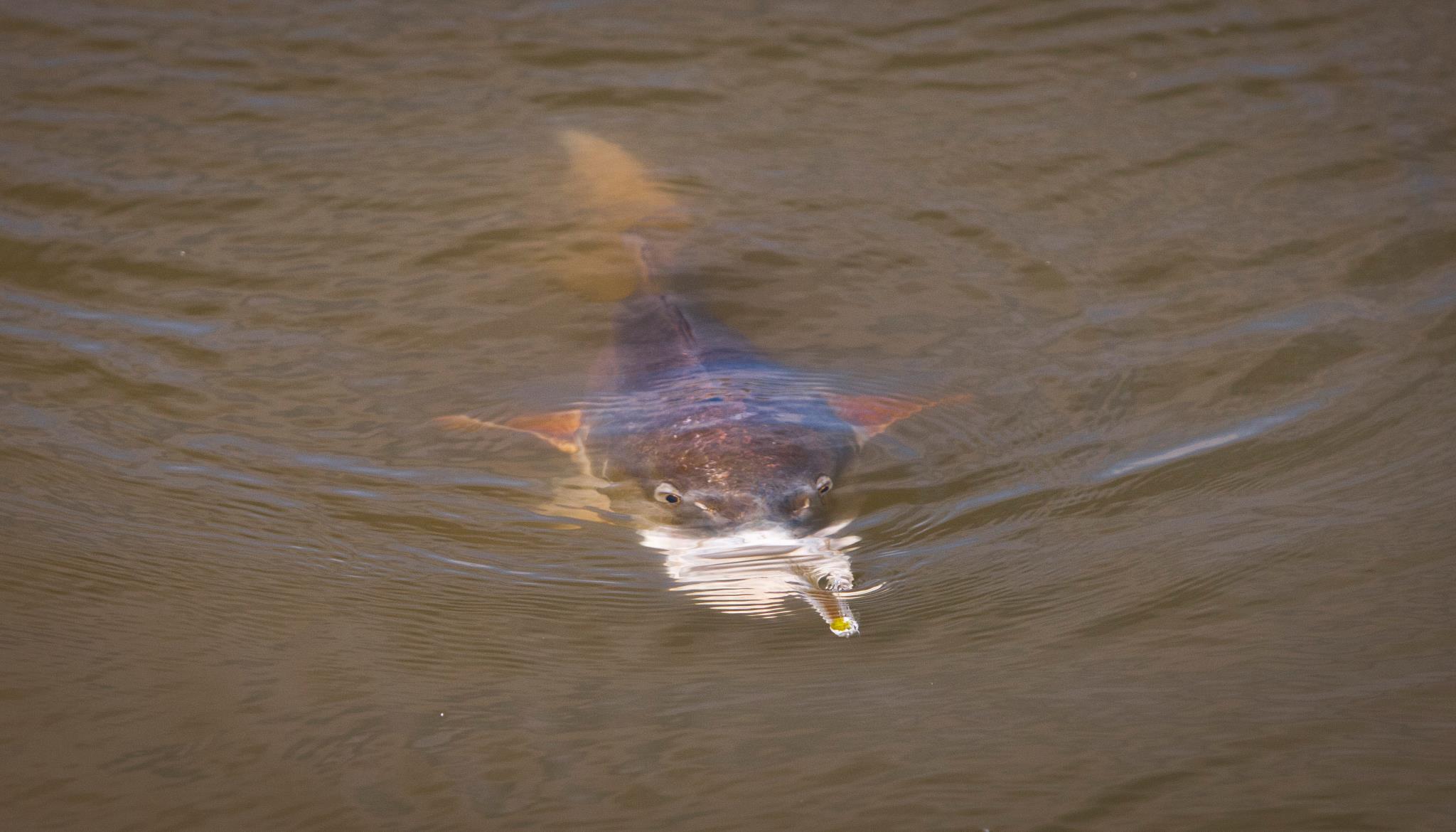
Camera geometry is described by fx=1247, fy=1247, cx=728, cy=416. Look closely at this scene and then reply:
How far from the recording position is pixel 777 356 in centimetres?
458

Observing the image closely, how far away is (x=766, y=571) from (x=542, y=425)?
1.20 meters

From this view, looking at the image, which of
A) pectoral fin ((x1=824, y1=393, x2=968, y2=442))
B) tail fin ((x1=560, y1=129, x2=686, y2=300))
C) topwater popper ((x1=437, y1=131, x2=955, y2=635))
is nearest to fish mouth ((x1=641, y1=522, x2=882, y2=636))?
topwater popper ((x1=437, y1=131, x2=955, y2=635))

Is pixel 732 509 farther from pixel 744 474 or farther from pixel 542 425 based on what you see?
pixel 542 425

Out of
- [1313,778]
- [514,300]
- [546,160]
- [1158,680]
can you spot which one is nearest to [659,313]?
[514,300]

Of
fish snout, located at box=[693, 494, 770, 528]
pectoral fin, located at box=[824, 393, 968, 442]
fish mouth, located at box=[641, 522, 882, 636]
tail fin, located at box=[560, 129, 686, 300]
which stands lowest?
fish mouth, located at box=[641, 522, 882, 636]

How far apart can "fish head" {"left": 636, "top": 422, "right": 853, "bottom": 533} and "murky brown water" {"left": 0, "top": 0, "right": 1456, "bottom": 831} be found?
0.15 m

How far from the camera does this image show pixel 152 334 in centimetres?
450

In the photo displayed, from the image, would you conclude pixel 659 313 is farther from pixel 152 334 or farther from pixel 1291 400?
pixel 1291 400

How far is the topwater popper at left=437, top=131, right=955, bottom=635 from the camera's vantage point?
3252mm

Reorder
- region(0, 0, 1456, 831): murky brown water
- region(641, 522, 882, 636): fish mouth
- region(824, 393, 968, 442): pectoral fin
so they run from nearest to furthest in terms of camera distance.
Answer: region(0, 0, 1456, 831): murky brown water, region(641, 522, 882, 636): fish mouth, region(824, 393, 968, 442): pectoral fin

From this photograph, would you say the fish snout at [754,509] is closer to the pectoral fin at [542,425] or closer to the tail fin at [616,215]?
the pectoral fin at [542,425]

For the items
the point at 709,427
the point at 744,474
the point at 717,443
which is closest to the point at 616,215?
the point at 709,427

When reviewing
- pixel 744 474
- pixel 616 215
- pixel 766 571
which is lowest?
pixel 766 571

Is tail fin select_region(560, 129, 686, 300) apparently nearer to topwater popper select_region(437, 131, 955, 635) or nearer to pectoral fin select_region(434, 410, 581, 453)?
topwater popper select_region(437, 131, 955, 635)
